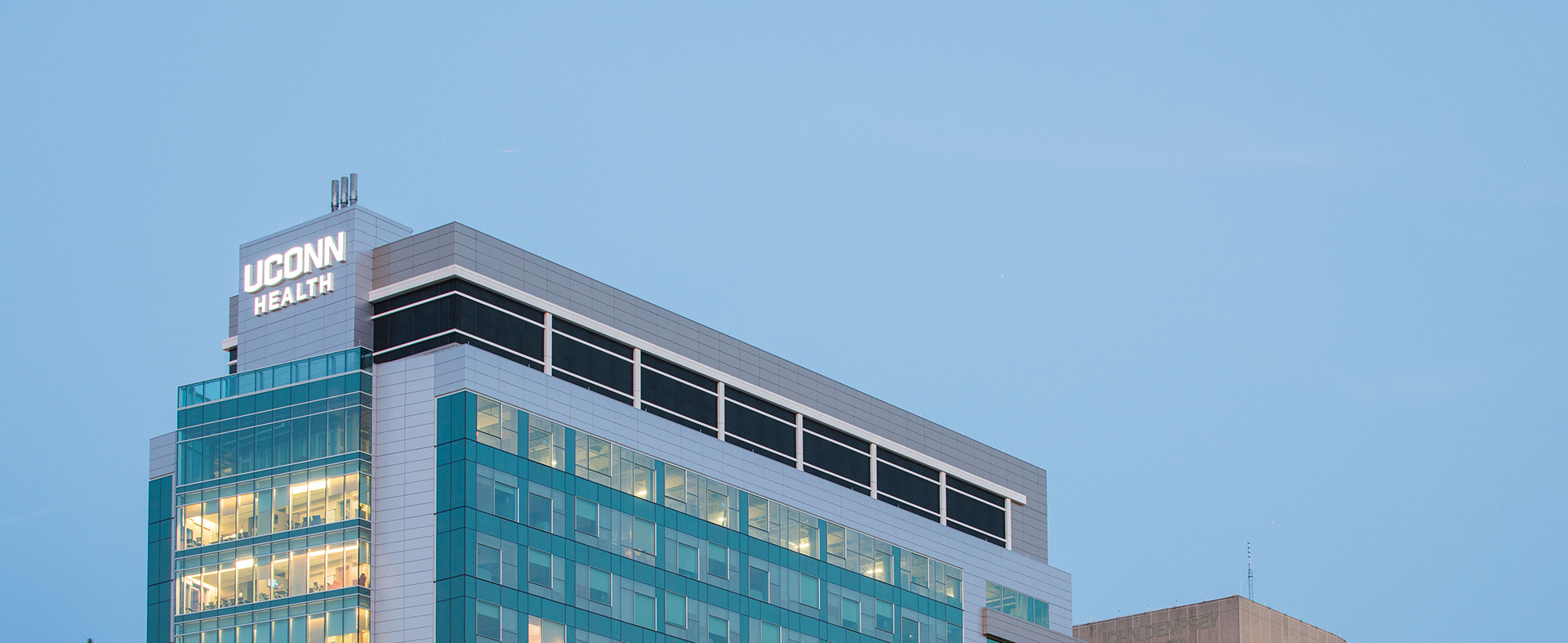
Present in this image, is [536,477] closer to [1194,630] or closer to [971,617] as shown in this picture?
[971,617]

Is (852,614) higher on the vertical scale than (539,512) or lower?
lower

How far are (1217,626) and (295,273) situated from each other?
8979cm

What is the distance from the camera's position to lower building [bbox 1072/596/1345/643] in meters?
168

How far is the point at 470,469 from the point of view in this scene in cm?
9856

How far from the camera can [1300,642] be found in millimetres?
174125

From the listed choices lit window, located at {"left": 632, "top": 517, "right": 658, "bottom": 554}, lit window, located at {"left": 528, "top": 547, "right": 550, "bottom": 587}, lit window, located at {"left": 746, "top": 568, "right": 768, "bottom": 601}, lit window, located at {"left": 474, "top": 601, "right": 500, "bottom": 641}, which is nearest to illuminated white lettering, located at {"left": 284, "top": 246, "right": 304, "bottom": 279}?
lit window, located at {"left": 528, "top": 547, "right": 550, "bottom": 587}

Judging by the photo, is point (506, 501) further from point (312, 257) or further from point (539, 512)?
point (312, 257)

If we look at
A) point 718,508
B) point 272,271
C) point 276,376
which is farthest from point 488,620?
point 272,271

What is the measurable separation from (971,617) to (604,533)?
3105 cm

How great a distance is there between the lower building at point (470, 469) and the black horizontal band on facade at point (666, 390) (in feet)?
0.50

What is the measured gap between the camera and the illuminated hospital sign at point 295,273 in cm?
10525

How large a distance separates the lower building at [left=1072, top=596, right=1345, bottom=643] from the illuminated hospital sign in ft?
288

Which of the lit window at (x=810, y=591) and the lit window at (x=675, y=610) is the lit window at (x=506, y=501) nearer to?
the lit window at (x=675, y=610)

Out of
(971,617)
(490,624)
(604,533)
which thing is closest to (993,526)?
(971,617)
